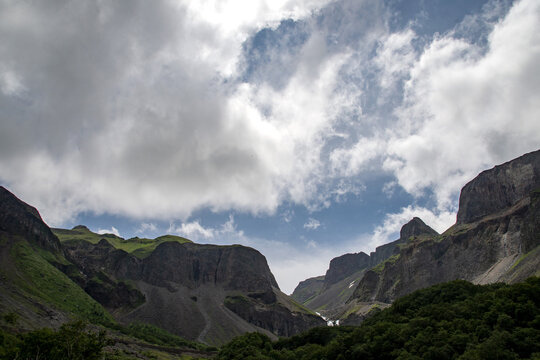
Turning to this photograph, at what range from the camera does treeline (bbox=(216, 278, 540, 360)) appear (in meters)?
71.3

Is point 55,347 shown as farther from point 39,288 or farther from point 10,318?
point 39,288

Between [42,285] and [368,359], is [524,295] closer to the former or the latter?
[368,359]

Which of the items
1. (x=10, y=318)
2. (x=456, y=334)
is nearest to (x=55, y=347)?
(x=10, y=318)

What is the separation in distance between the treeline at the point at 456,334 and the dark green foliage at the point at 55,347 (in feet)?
143

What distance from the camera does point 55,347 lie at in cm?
8481

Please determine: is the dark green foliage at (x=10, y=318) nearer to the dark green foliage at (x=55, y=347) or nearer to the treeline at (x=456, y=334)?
the dark green foliage at (x=55, y=347)

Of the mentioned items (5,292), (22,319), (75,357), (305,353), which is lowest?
(305,353)

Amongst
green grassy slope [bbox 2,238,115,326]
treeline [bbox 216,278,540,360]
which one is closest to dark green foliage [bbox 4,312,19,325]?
green grassy slope [bbox 2,238,115,326]

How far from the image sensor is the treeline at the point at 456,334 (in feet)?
234

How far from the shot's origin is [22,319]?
12950 cm

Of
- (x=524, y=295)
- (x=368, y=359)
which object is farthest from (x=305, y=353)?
(x=524, y=295)

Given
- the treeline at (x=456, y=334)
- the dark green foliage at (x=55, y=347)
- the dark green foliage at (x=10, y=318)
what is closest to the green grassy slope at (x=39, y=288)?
the dark green foliage at (x=10, y=318)

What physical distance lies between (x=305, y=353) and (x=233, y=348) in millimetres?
29910

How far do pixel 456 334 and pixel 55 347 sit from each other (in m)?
96.0
